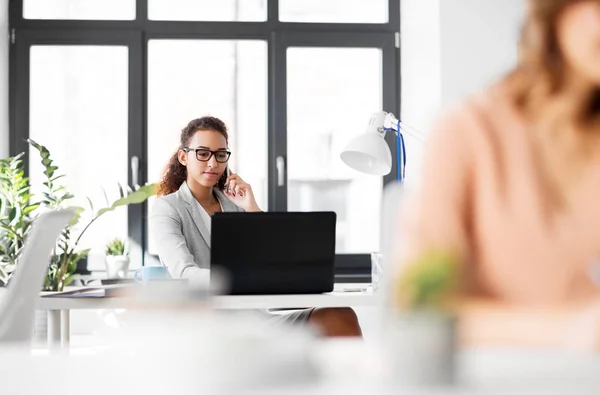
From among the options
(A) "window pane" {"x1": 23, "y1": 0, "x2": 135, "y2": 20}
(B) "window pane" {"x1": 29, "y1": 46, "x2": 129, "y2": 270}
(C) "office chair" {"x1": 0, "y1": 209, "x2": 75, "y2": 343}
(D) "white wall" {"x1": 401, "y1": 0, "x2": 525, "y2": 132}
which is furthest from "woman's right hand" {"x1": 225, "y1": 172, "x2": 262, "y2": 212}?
(A) "window pane" {"x1": 23, "y1": 0, "x2": 135, "y2": 20}

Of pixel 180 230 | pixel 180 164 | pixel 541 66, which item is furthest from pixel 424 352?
pixel 180 164

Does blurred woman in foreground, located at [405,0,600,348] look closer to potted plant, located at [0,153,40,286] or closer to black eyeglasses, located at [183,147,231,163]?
black eyeglasses, located at [183,147,231,163]

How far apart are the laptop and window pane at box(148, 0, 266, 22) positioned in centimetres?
263

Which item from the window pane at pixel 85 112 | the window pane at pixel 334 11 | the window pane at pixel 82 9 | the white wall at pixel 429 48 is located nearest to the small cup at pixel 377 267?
the white wall at pixel 429 48

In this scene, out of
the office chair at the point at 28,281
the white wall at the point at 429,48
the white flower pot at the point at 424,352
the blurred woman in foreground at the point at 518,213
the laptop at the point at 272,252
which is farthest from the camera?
the white wall at the point at 429,48

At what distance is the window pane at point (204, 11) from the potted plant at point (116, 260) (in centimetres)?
129

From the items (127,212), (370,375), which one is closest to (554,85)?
(370,375)

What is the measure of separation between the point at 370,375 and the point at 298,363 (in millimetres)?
89

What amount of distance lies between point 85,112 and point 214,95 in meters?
0.72

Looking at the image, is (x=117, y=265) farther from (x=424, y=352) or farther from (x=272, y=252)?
(x=424, y=352)

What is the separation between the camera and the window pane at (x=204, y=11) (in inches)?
181

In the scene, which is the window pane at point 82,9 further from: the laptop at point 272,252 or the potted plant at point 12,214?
the laptop at point 272,252

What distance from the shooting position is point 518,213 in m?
1.01

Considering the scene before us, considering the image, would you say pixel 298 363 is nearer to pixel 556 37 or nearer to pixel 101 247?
pixel 556 37
